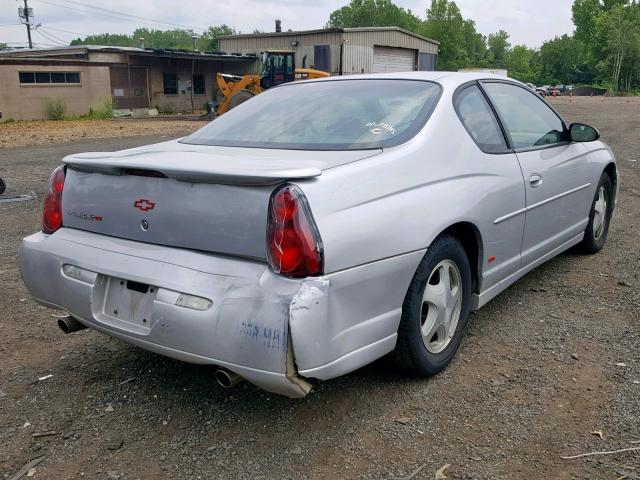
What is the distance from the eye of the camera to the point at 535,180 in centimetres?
392

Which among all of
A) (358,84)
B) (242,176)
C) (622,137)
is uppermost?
(358,84)

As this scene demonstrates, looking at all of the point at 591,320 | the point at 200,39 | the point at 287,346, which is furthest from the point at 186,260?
the point at 200,39

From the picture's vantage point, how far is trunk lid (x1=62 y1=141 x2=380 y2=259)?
2514 millimetres

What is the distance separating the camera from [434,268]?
3.03 meters

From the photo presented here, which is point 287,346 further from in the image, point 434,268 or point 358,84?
point 358,84

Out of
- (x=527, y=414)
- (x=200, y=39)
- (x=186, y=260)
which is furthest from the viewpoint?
(x=200, y=39)

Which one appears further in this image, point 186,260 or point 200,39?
point 200,39

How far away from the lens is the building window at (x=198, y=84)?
1507 inches

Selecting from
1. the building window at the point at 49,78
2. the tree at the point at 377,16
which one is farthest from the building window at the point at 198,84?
the tree at the point at 377,16

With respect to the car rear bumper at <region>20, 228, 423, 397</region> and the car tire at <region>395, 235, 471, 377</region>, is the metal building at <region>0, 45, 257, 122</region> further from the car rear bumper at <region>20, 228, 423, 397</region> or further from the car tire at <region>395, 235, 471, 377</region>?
the car tire at <region>395, 235, 471, 377</region>

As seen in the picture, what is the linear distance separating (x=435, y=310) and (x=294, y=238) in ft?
3.48

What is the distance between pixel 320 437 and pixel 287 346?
0.61 metres

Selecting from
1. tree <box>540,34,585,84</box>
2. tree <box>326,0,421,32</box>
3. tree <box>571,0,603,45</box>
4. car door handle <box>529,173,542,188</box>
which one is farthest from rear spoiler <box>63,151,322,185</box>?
tree <box>540,34,585,84</box>

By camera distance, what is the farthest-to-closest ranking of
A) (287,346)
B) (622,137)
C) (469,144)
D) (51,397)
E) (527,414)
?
1. (622,137)
2. (469,144)
3. (51,397)
4. (527,414)
5. (287,346)
